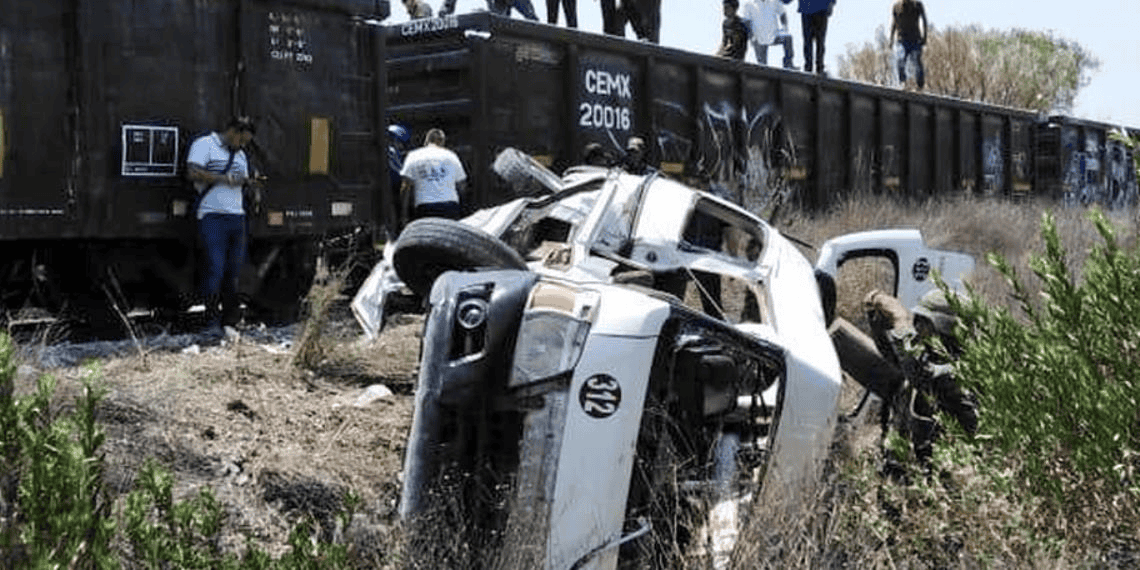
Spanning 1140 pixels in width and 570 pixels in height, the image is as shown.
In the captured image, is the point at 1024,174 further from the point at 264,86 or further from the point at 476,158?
the point at 264,86

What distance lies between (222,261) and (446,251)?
4.67 meters

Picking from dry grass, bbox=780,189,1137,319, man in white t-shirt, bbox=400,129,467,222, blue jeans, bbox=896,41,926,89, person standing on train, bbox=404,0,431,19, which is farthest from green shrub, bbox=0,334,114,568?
blue jeans, bbox=896,41,926,89

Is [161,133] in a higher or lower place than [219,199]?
higher

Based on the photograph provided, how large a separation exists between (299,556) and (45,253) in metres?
6.40

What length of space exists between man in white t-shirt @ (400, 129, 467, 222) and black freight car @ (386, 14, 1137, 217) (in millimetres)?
849

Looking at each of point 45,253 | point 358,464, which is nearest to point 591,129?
point 45,253

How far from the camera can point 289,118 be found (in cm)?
1020

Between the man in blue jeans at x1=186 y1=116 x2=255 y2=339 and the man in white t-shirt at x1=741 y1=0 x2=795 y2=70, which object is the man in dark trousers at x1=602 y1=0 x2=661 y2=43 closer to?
the man in white t-shirt at x1=741 y1=0 x2=795 y2=70

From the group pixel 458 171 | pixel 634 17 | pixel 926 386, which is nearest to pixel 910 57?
pixel 634 17

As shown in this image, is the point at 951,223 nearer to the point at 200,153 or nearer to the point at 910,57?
the point at 910,57

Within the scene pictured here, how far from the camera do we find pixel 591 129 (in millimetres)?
12641

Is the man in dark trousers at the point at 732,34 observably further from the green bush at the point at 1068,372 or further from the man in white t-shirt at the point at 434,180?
the green bush at the point at 1068,372

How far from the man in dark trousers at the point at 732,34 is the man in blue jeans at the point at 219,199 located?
726 centimetres

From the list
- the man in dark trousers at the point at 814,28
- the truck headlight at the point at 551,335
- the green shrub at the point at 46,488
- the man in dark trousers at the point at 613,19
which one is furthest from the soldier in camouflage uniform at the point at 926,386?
the man in dark trousers at the point at 814,28
